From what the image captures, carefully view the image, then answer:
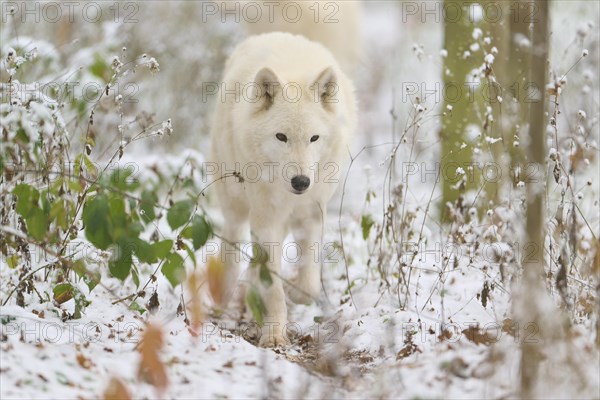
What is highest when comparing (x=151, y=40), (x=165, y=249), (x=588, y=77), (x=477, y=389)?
(x=151, y=40)

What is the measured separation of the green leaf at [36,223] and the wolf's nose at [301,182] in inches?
56.8

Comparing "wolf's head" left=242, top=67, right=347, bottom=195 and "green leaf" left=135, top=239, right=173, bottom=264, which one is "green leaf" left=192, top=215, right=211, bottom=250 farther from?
"wolf's head" left=242, top=67, right=347, bottom=195

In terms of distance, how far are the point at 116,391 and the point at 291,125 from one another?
2256 millimetres

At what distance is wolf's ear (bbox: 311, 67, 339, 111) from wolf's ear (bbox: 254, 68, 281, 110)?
0.24m

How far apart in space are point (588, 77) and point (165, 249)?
6.78 ft

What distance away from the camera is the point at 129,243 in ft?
10.9

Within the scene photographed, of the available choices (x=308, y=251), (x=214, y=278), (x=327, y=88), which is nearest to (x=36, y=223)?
(x=214, y=278)

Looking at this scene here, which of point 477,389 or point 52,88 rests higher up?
point 52,88

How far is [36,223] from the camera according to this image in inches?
132

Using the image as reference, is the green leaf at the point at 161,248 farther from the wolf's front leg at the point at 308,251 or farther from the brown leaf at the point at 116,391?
the wolf's front leg at the point at 308,251

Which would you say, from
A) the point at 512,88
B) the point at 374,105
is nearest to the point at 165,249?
the point at 512,88

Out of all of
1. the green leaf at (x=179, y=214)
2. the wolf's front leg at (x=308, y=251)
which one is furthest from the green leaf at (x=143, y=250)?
the wolf's front leg at (x=308, y=251)

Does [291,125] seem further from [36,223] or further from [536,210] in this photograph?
[536,210]

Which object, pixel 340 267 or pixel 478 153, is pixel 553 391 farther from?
pixel 340 267
